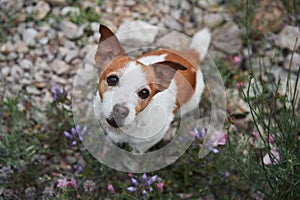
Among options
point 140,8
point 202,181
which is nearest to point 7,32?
point 140,8

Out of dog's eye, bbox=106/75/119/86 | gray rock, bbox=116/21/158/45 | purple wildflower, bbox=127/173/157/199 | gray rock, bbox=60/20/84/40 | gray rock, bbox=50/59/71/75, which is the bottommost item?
gray rock, bbox=50/59/71/75

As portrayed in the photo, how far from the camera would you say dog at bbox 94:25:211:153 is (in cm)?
269

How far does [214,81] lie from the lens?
13.7ft

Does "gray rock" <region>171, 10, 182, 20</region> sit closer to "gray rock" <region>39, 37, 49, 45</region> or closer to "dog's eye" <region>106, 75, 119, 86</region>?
"gray rock" <region>39, 37, 49, 45</region>

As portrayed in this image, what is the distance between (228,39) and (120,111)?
2108 millimetres

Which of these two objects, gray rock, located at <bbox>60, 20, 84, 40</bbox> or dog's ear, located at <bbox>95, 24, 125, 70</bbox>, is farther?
gray rock, located at <bbox>60, 20, 84, 40</bbox>

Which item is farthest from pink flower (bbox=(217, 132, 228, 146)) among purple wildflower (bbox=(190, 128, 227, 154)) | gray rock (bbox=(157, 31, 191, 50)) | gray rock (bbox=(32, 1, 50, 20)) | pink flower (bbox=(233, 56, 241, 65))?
gray rock (bbox=(32, 1, 50, 20))

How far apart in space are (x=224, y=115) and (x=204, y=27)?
1.11 meters

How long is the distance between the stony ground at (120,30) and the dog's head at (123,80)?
112cm

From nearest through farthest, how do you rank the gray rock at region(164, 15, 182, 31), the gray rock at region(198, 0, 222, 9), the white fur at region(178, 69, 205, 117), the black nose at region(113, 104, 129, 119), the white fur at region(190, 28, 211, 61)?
1. the black nose at region(113, 104, 129, 119)
2. the white fur at region(178, 69, 205, 117)
3. the white fur at region(190, 28, 211, 61)
4. the gray rock at region(164, 15, 182, 31)
5. the gray rock at region(198, 0, 222, 9)

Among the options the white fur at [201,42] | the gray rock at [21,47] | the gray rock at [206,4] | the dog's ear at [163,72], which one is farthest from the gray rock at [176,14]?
the dog's ear at [163,72]

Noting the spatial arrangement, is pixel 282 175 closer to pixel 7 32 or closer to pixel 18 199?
pixel 18 199

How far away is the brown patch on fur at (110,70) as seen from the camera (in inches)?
108

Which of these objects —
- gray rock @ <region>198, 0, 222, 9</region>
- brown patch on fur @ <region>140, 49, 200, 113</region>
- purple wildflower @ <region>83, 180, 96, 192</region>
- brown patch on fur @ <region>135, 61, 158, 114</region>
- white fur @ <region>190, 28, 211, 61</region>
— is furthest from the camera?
gray rock @ <region>198, 0, 222, 9</region>
